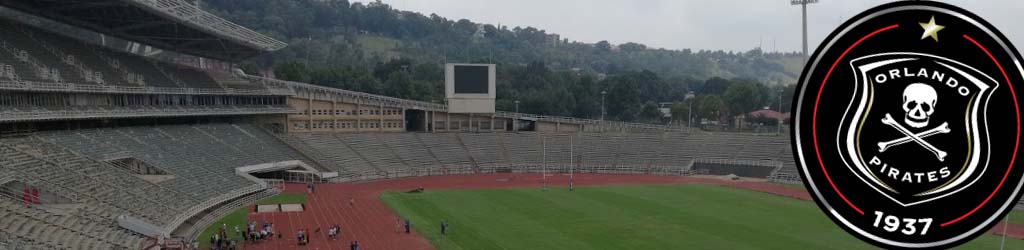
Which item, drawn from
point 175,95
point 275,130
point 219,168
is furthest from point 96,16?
point 275,130

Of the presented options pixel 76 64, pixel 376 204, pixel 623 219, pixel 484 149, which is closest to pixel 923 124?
pixel 623 219

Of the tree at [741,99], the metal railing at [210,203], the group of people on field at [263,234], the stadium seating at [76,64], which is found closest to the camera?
the group of people on field at [263,234]

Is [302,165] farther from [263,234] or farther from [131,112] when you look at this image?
[263,234]

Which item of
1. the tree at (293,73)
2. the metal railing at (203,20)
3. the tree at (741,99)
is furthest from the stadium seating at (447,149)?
the tree at (741,99)

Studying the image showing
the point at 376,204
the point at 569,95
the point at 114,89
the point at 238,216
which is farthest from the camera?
the point at 569,95

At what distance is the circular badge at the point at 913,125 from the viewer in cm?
383

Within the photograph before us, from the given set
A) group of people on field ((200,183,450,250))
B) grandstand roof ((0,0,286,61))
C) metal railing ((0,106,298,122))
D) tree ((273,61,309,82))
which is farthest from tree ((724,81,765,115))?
group of people on field ((200,183,450,250))

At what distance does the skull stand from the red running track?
3114 centimetres

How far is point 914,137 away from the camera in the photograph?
383 centimetres

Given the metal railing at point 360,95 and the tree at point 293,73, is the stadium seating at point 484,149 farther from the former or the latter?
the tree at point 293,73

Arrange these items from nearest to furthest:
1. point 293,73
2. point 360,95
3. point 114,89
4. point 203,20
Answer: point 114,89, point 203,20, point 360,95, point 293,73

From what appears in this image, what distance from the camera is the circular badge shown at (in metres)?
3.83

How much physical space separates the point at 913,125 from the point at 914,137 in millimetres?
66

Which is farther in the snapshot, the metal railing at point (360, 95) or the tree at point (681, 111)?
the tree at point (681, 111)
